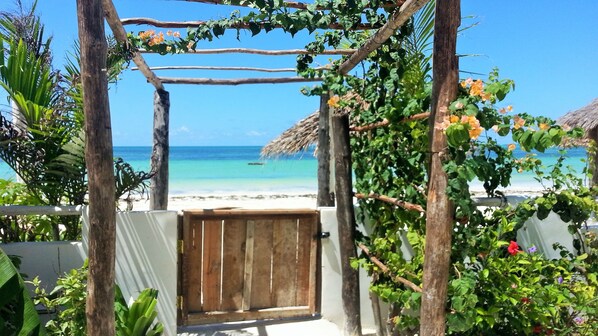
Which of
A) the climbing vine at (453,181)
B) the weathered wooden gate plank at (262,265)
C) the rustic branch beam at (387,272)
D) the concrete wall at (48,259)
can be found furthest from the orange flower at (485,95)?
the concrete wall at (48,259)

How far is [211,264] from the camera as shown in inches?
204

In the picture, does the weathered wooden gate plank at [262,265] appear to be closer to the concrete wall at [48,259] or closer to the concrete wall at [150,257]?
the concrete wall at [150,257]

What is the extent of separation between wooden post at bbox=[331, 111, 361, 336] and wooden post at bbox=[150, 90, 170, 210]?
1.99 metres

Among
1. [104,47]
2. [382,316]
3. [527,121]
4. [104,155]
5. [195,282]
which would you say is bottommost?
[382,316]

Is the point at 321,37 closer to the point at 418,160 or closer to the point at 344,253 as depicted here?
the point at 418,160

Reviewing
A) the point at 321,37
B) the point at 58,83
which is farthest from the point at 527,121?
the point at 58,83

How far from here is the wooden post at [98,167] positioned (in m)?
3.00

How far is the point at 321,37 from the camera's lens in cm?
475

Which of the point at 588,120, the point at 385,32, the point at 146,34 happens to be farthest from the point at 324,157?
the point at 588,120

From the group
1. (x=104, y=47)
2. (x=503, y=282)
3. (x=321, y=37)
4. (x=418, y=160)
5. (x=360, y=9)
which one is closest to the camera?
(x=104, y=47)

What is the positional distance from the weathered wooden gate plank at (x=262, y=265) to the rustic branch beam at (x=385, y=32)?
1.66 m

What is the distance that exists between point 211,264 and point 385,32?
2681mm

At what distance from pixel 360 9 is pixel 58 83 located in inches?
127

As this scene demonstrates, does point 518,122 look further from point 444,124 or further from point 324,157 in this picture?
point 324,157
